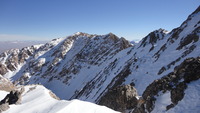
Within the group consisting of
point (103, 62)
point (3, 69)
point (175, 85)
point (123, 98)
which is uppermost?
point (175, 85)

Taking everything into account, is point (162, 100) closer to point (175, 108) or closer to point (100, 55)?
point (175, 108)

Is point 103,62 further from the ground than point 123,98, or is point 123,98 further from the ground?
point 123,98

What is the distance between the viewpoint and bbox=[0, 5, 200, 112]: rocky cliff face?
32.3 meters

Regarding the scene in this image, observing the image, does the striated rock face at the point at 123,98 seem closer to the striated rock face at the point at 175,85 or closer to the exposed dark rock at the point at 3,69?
the striated rock face at the point at 175,85

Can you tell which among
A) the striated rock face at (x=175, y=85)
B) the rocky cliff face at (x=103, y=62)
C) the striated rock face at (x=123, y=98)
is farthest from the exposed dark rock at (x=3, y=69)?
the striated rock face at (x=175, y=85)

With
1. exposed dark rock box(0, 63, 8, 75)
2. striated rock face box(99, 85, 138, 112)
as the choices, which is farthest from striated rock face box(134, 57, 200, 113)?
exposed dark rock box(0, 63, 8, 75)

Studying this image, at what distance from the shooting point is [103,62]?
3570 inches

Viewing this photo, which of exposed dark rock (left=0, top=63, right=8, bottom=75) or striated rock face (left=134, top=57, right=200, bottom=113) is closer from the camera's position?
A: striated rock face (left=134, top=57, right=200, bottom=113)

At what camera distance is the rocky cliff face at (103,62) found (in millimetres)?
32297

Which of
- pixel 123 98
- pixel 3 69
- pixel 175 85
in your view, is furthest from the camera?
pixel 3 69

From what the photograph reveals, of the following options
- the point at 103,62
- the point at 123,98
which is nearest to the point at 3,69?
the point at 103,62

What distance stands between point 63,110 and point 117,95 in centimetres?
1450

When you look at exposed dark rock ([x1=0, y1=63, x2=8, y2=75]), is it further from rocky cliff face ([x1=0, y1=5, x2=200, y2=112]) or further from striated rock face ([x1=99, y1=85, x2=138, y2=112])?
striated rock face ([x1=99, y1=85, x2=138, y2=112])

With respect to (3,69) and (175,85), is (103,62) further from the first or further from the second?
(3,69)
